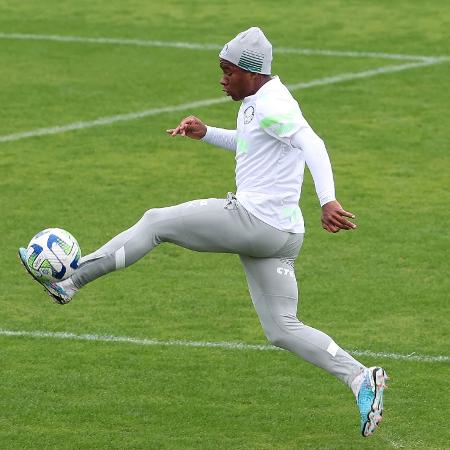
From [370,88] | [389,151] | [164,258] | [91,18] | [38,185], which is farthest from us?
[91,18]

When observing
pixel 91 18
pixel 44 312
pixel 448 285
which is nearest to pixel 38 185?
pixel 44 312

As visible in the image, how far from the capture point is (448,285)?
1370 centimetres

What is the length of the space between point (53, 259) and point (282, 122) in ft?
5.55

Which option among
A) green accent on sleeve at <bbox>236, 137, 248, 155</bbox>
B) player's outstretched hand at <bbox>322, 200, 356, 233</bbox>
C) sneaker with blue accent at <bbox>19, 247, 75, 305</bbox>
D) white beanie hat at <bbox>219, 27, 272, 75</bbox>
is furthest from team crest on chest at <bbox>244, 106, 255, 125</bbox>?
sneaker with blue accent at <bbox>19, 247, 75, 305</bbox>

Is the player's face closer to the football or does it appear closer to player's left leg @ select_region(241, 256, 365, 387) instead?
player's left leg @ select_region(241, 256, 365, 387)

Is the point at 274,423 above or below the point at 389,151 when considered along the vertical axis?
above

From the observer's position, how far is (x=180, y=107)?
19750 mm

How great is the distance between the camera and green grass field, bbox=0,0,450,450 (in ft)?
35.0

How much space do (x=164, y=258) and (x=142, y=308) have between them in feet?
5.09

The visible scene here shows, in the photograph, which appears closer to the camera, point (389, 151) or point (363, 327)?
point (363, 327)

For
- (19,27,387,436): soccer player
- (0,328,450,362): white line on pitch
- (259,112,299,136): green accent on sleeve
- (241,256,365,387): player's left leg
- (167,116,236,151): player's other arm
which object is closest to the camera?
(259,112,299,136): green accent on sleeve

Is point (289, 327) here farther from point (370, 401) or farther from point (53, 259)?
point (53, 259)

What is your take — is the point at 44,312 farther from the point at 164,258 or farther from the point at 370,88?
the point at 370,88

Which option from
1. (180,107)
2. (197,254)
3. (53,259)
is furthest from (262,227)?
(180,107)
